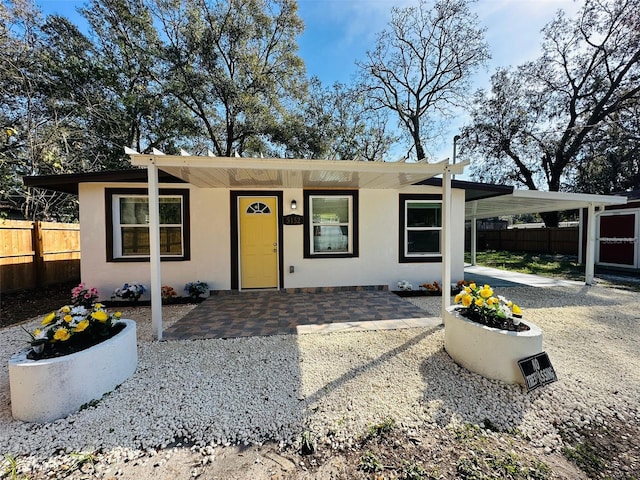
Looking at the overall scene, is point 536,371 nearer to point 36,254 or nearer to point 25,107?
point 36,254

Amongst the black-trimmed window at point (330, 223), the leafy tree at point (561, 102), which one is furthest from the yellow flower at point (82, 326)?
the leafy tree at point (561, 102)

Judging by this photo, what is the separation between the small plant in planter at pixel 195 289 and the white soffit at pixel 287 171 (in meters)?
2.01

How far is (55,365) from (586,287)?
958 centimetres

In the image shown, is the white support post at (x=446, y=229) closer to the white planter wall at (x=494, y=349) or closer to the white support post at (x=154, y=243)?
the white planter wall at (x=494, y=349)

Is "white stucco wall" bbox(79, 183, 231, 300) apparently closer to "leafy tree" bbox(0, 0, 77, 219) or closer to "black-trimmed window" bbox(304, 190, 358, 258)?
"black-trimmed window" bbox(304, 190, 358, 258)

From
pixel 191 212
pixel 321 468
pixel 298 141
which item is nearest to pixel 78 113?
pixel 191 212

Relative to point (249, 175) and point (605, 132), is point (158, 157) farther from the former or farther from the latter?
point (605, 132)

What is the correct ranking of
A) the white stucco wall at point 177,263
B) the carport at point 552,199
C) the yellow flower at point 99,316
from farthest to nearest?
1. the carport at point 552,199
2. the white stucco wall at point 177,263
3. the yellow flower at point 99,316

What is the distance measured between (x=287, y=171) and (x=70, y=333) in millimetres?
3137

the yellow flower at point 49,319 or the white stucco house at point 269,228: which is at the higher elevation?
the white stucco house at point 269,228

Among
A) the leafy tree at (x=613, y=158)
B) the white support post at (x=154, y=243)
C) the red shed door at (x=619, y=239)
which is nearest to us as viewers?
the white support post at (x=154, y=243)

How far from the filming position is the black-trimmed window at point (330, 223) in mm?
5992

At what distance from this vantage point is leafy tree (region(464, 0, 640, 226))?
41.7 ft

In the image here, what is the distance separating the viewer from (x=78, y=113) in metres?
8.06
